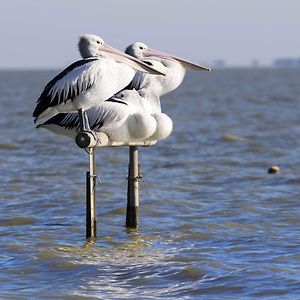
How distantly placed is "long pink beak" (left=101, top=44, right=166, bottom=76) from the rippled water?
151 cm

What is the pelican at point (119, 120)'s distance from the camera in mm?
8922

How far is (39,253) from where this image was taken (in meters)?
8.95

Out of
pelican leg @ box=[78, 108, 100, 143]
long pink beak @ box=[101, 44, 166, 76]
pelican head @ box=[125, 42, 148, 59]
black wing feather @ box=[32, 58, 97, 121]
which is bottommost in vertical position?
pelican leg @ box=[78, 108, 100, 143]

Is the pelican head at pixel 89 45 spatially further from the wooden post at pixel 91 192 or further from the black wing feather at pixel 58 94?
the wooden post at pixel 91 192

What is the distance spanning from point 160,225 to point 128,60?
6.84ft

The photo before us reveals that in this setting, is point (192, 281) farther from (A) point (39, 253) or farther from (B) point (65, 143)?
(B) point (65, 143)

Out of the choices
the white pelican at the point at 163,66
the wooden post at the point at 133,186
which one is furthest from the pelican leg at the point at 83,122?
the wooden post at the point at 133,186

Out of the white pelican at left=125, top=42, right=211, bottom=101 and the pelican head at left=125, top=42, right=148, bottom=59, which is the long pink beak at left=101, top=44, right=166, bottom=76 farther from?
the pelican head at left=125, top=42, right=148, bottom=59

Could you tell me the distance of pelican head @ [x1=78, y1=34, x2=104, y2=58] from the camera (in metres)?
9.10

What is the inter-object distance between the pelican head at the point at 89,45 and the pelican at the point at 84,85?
5.1 inches

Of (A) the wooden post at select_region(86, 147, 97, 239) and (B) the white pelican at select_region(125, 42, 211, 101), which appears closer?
(A) the wooden post at select_region(86, 147, 97, 239)

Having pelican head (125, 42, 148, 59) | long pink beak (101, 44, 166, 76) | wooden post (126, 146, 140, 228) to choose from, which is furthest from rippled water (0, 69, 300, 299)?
pelican head (125, 42, 148, 59)

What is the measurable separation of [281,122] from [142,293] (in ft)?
62.5

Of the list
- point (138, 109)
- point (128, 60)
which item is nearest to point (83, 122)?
point (138, 109)
